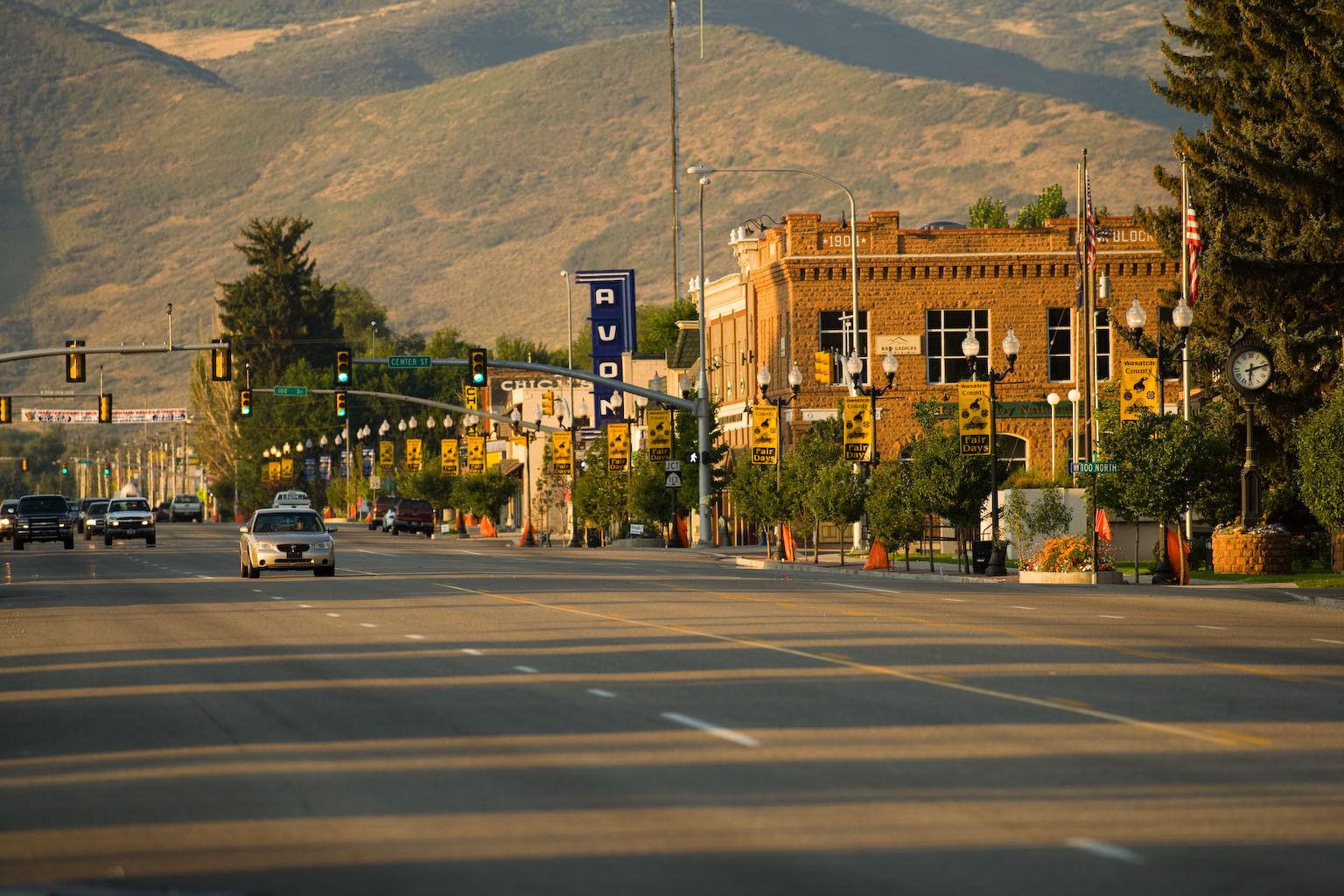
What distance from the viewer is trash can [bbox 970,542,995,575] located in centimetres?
4716

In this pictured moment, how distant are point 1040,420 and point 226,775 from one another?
64400mm

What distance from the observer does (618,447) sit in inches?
3115

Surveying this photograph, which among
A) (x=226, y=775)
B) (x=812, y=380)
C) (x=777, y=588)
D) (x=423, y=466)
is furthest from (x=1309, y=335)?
(x=423, y=466)

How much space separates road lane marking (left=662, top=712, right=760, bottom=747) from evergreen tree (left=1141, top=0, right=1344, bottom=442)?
34473 mm

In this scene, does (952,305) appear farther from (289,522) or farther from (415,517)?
(415,517)

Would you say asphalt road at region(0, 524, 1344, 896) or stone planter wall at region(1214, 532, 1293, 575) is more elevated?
stone planter wall at region(1214, 532, 1293, 575)

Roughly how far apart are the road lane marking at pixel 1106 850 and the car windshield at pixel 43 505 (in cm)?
7268

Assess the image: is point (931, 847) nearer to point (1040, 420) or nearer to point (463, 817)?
point (463, 817)

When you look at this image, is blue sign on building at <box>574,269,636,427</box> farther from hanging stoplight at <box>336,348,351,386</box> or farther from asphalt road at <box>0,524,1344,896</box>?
asphalt road at <box>0,524,1344,896</box>

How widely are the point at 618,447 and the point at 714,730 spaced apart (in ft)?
208

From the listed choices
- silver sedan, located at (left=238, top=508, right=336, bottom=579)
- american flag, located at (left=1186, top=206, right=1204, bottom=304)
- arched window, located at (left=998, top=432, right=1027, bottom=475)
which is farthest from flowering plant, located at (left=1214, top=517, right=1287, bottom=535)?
arched window, located at (left=998, top=432, right=1027, bottom=475)

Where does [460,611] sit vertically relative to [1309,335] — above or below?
below

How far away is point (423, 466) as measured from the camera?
11712 cm

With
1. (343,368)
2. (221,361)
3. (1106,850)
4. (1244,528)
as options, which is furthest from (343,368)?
(1106,850)
